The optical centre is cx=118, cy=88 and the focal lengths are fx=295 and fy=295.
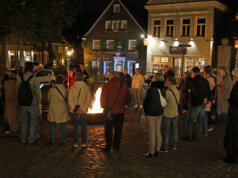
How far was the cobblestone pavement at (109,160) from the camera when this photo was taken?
225 inches

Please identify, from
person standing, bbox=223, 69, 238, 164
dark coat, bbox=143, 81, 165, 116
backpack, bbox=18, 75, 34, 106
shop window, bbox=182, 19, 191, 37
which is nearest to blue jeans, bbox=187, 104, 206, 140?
person standing, bbox=223, 69, 238, 164

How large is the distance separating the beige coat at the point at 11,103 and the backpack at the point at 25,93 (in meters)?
1.00

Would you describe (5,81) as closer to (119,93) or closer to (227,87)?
(119,93)

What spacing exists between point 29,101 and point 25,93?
22 centimetres

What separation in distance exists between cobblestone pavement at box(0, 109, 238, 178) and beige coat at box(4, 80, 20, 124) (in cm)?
54

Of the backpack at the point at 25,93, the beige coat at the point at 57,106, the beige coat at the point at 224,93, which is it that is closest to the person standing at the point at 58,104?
the beige coat at the point at 57,106

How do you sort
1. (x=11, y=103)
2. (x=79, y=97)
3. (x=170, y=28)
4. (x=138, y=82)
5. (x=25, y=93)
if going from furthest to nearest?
(x=170, y=28)
(x=138, y=82)
(x=11, y=103)
(x=25, y=93)
(x=79, y=97)

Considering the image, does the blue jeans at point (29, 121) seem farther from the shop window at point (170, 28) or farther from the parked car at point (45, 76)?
the shop window at point (170, 28)

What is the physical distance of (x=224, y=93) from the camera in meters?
10.7

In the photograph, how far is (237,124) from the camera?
6.30 m

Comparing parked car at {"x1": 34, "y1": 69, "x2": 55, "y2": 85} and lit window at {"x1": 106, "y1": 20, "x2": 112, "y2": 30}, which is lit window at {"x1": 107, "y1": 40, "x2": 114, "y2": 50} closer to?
lit window at {"x1": 106, "y1": 20, "x2": 112, "y2": 30}

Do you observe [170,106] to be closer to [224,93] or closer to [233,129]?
[233,129]

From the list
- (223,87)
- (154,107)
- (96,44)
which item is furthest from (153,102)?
(96,44)

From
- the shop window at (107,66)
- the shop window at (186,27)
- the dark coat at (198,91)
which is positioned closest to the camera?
the dark coat at (198,91)
